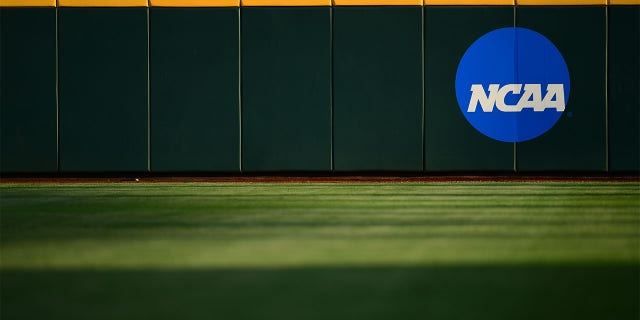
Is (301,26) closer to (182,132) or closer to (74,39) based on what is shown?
(182,132)

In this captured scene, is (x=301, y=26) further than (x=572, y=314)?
Yes

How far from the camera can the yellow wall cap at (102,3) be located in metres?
13.9

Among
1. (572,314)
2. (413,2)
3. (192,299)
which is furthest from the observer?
(413,2)

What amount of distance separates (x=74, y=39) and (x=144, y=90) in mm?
1474

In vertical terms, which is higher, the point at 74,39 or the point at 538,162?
the point at 74,39

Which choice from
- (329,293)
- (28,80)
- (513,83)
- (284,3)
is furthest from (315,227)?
(28,80)

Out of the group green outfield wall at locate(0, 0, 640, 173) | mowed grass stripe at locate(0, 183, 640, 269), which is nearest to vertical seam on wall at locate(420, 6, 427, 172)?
green outfield wall at locate(0, 0, 640, 173)

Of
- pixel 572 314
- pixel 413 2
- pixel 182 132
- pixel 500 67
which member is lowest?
pixel 572 314

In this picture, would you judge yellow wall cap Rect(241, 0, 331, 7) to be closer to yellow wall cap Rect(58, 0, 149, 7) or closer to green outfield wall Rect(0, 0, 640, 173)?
green outfield wall Rect(0, 0, 640, 173)

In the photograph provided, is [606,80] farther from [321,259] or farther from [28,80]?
[321,259]

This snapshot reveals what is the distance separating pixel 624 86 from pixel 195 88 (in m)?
7.30

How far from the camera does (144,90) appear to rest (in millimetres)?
13969

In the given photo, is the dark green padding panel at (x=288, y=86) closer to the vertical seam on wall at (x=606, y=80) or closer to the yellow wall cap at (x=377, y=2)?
the yellow wall cap at (x=377, y=2)

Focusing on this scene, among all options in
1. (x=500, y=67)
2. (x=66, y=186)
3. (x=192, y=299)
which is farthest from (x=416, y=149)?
(x=192, y=299)
